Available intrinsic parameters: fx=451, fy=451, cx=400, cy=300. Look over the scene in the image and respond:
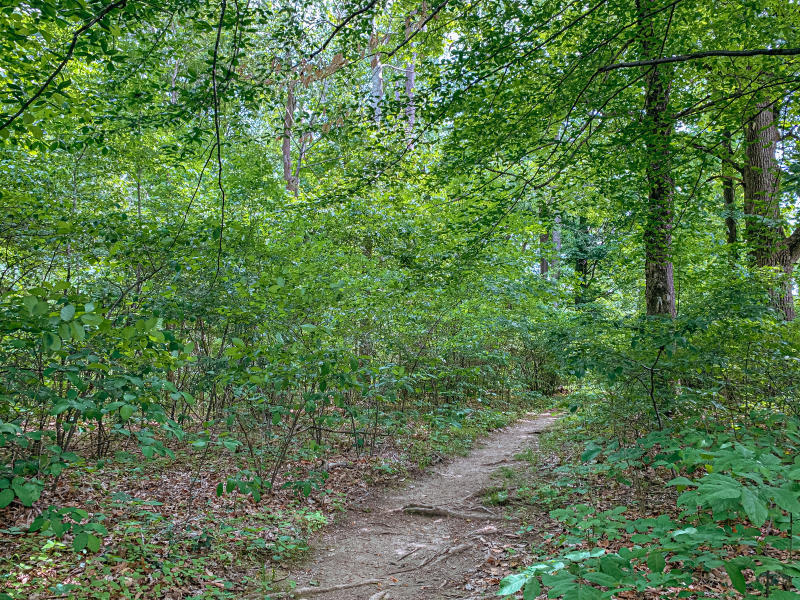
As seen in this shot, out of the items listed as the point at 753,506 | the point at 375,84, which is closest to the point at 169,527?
the point at 753,506

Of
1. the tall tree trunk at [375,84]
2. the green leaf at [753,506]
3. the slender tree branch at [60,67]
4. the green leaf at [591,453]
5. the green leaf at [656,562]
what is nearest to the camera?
the green leaf at [753,506]

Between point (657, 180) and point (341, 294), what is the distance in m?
4.09

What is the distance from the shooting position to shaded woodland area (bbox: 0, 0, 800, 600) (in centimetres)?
276

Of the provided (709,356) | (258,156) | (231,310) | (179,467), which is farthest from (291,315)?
(709,356)

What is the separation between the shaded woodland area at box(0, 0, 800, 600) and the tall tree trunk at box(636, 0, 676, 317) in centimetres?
5

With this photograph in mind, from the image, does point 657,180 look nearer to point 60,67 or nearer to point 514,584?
point 514,584

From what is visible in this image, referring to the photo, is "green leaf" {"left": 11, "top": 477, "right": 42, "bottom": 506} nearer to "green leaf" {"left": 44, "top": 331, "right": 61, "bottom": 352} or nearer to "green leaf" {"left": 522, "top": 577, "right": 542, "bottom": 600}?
"green leaf" {"left": 44, "top": 331, "right": 61, "bottom": 352}

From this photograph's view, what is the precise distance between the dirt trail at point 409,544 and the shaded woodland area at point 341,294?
32 cm

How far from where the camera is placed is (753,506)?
62.9 inches

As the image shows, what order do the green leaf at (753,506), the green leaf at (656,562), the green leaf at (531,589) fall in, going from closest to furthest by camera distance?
the green leaf at (753,506)
the green leaf at (531,589)
the green leaf at (656,562)

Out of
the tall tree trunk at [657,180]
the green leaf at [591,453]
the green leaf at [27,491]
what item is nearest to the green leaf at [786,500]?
the green leaf at [591,453]

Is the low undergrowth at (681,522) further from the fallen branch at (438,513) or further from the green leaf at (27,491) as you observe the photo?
the green leaf at (27,491)

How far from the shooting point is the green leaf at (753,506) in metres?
1.54

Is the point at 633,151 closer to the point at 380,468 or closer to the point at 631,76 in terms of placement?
the point at 631,76
